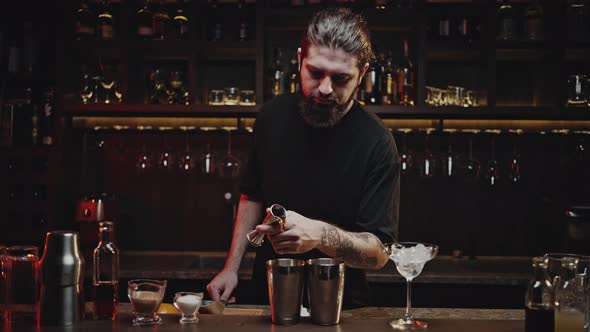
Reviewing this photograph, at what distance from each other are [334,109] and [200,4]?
1937 mm

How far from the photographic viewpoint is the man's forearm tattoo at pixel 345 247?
178 centimetres

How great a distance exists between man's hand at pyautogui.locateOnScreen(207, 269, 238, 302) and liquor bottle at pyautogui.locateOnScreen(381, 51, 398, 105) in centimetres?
180

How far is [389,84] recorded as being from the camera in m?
3.69

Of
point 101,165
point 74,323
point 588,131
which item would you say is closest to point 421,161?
point 588,131

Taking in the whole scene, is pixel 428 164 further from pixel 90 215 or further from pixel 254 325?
pixel 254 325

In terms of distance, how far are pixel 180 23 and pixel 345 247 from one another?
238 cm

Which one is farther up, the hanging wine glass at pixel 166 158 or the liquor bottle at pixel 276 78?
the liquor bottle at pixel 276 78

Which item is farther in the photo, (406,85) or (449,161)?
(406,85)

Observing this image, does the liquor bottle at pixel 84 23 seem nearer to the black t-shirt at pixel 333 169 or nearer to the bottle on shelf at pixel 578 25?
the black t-shirt at pixel 333 169

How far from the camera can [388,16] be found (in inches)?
142

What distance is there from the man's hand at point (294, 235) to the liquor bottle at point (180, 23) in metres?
2.38

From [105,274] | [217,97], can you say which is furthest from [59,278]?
[217,97]

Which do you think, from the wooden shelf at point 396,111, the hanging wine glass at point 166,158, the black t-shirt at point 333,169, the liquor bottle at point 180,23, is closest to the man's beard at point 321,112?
the black t-shirt at point 333,169

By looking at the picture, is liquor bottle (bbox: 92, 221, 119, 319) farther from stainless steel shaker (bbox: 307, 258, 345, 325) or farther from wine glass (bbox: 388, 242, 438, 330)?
wine glass (bbox: 388, 242, 438, 330)
